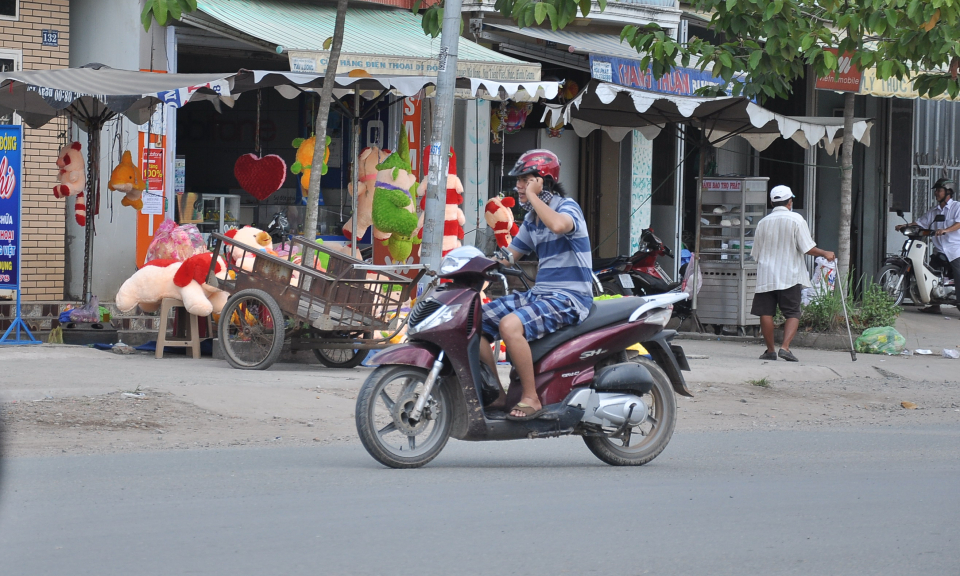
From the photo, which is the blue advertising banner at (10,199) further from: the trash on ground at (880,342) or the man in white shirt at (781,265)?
the trash on ground at (880,342)

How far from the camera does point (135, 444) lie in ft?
22.7

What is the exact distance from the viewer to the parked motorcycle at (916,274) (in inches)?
653

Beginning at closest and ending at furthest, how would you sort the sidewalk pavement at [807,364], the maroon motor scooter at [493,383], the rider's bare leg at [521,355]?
1. the maroon motor scooter at [493,383]
2. the rider's bare leg at [521,355]
3. the sidewalk pavement at [807,364]

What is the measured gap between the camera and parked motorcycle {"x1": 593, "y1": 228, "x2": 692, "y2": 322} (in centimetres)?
1412

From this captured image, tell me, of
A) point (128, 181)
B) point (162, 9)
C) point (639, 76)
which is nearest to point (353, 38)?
point (128, 181)

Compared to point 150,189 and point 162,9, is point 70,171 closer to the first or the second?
point 150,189

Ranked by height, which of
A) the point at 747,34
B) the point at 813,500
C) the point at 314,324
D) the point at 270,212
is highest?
the point at 747,34

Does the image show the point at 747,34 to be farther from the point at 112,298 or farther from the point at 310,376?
the point at 112,298

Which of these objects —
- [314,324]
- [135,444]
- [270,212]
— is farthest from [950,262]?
[135,444]

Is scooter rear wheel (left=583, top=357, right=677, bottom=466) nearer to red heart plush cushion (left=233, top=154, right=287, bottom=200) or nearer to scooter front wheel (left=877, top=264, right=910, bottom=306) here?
red heart plush cushion (left=233, top=154, right=287, bottom=200)

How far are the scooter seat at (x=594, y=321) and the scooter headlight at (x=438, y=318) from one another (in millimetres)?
498

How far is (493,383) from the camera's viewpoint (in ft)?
20.7

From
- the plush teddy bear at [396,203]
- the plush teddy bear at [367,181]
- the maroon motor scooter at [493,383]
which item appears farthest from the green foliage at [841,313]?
the maroon motor scooter at [493,383]

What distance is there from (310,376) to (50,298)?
4.20 metres
